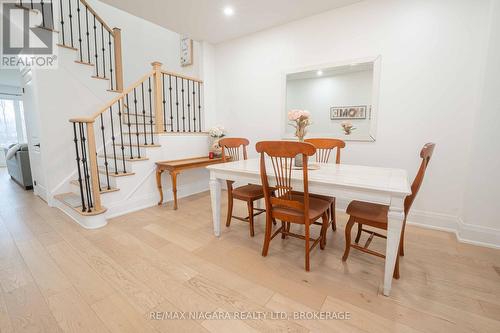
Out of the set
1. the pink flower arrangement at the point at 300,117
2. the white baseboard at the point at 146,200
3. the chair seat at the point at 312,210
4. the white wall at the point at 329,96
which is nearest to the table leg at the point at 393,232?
the chair seat at the point at 312,210

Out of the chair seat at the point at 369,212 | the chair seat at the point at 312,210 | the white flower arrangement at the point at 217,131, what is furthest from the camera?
the white flower arrangement at the point at 217,131

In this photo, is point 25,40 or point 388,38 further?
point 25,40

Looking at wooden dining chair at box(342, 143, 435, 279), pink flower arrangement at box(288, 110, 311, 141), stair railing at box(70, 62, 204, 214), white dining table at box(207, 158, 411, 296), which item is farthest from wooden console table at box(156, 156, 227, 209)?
wooden dining chair at box(342, 143, 435, 279)

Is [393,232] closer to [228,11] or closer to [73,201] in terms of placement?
[228,11]

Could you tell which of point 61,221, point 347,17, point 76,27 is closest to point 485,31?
point 347,17

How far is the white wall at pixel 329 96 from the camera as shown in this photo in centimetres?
277

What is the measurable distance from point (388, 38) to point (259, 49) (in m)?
1.83

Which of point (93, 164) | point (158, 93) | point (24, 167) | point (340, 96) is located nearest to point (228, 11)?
point (158, 93)

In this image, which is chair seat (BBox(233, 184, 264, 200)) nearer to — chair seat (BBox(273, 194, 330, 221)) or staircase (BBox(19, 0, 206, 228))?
chair seat (BBox(273, 194, 330, 221))

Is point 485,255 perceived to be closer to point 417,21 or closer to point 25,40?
point 417,21

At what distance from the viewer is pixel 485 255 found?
1.95 m

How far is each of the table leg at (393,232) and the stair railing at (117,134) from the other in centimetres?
273

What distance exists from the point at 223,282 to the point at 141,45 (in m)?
5.18

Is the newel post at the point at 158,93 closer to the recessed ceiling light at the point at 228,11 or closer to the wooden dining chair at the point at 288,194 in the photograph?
the recessed ceiling light at the point at 228,11
